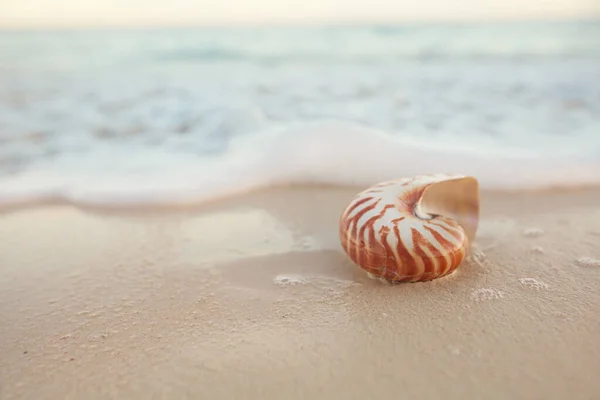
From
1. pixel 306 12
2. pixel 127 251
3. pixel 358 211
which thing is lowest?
pixel 127 251

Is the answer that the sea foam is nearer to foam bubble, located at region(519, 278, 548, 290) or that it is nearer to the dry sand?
the dry sand

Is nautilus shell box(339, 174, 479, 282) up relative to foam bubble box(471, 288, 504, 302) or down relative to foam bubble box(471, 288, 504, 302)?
up

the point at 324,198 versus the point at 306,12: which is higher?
the point at 306,12

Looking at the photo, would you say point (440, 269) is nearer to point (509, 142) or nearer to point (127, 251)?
point (127, 251)

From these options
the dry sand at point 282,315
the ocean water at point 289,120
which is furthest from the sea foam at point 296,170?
the dry sand at point 282,315

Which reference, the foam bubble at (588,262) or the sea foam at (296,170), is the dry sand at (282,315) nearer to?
the foam bubble at (588,262)

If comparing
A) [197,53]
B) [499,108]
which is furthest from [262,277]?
[197,53]

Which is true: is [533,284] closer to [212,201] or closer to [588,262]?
[588,262]

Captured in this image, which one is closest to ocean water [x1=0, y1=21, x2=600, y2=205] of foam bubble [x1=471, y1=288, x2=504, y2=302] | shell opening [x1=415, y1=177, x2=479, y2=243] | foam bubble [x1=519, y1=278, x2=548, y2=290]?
shell opening [x1=415, y1=177, x2=479, y2=243]
